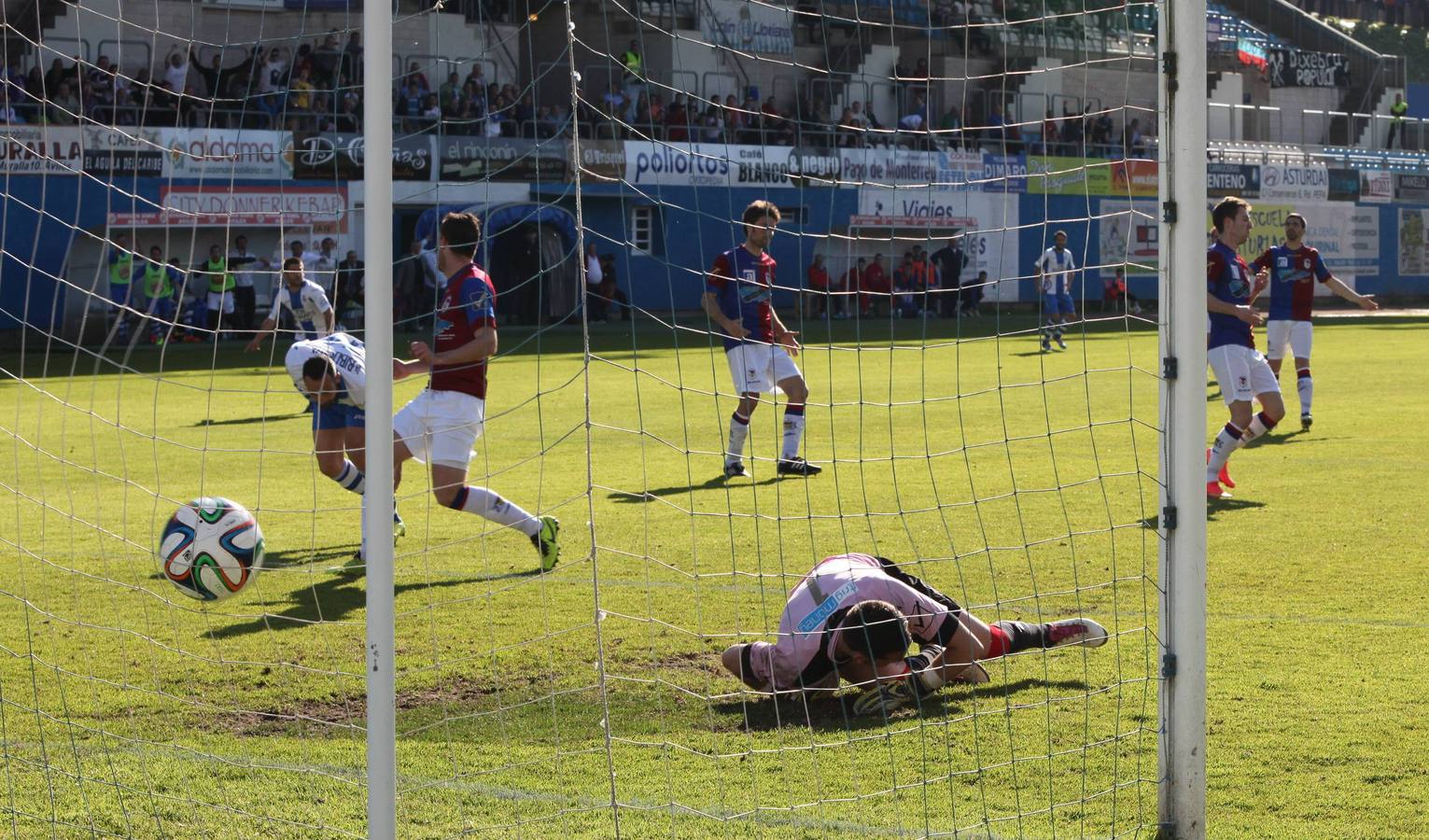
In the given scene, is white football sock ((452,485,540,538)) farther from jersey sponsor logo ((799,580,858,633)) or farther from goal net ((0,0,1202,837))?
jersey sponsor logo ((799,580,858,633))

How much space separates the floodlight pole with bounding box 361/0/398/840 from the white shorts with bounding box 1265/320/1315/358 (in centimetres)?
1266

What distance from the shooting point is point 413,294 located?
23.9m

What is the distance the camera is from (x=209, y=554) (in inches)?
253

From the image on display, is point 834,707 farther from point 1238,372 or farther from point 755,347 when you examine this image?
point 755,347

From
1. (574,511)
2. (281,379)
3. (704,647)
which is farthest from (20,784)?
(281,379)

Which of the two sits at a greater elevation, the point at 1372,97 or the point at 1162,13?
the point at 1372,97

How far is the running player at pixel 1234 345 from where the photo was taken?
9.84 m

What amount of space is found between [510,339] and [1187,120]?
23467mm

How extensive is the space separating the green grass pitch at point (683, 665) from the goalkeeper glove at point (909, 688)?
71mm

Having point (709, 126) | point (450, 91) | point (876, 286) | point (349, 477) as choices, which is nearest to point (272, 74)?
point (450, 91)

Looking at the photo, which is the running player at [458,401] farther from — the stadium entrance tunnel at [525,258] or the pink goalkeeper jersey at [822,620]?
the stadium entrance tunnel at [525,258]

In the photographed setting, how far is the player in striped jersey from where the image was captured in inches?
556

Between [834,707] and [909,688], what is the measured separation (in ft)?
0.93

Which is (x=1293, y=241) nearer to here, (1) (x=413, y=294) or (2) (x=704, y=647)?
(2) (x=704, y=647)
